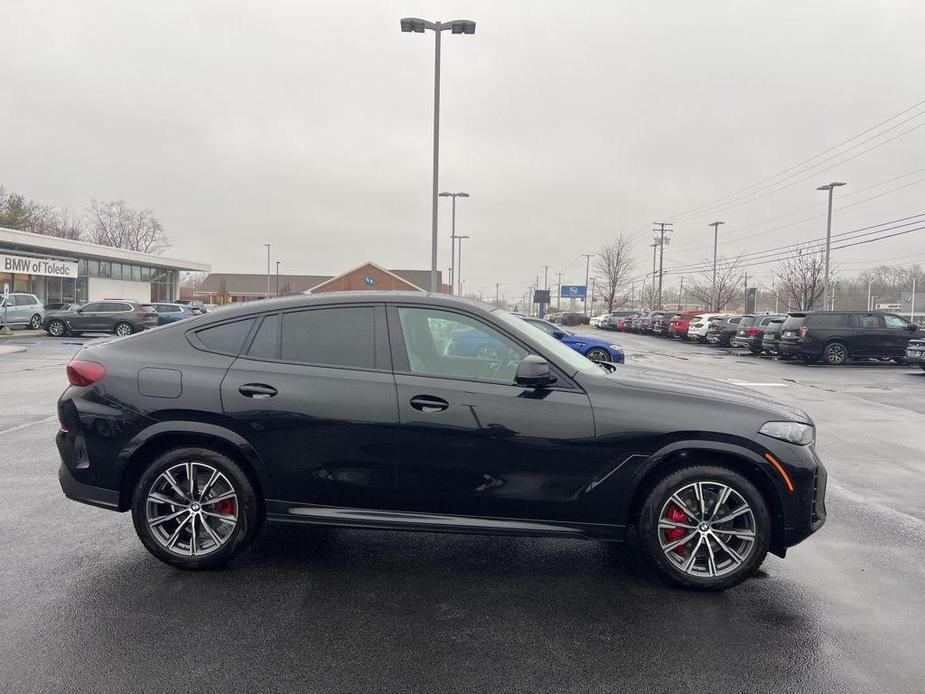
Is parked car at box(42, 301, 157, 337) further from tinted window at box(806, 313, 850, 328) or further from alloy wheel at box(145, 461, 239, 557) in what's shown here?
alloy wheel at box(145, 461, 239, 557)

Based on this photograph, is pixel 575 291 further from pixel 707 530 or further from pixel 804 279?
pixel 707 530

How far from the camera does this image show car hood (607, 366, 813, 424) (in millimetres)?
4012

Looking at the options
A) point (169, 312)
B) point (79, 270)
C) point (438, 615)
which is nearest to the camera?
point (438, 615)

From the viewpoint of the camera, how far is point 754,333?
2623cm

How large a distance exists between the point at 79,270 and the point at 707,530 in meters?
48.4

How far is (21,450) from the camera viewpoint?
718 centimetres

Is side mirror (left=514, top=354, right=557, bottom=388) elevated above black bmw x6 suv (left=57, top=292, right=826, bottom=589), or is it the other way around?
side mirror (left=514, top=354, right=557, bottom=388)

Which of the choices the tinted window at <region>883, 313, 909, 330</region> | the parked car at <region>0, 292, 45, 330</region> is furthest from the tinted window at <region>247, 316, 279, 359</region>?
the parked car at <region>0, 292, 45, 330</region>

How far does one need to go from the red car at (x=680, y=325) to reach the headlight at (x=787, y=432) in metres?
36.8

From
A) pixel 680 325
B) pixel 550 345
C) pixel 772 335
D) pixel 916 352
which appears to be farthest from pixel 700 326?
pixel 550 345

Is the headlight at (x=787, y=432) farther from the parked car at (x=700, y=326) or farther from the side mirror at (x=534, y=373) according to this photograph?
the parked car at (x=700, y=326)

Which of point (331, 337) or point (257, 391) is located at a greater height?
point (331, 337)

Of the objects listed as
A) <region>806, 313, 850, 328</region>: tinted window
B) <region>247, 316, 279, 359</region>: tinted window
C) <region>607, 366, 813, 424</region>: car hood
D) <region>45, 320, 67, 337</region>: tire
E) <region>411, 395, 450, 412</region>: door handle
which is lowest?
<region>45, 320, 67, 337</region>: tire

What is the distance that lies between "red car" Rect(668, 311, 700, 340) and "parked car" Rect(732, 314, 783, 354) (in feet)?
36.2
